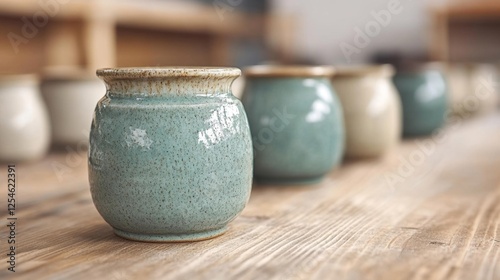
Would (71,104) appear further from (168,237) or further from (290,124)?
(168,237)

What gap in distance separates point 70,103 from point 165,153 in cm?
73

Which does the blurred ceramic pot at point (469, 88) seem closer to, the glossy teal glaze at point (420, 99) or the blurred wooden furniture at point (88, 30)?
the glossy teal glaze at point (420, 99)

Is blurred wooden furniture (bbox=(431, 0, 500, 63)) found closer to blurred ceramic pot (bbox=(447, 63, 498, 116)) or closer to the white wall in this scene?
the white wall

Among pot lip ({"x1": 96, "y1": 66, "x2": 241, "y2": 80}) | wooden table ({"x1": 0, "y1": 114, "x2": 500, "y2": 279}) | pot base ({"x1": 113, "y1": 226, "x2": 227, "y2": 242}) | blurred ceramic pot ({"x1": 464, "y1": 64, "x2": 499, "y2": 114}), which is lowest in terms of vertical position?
wooden table ({"x1": 0, "y1": 114, "x2": 500, "y2": 279})

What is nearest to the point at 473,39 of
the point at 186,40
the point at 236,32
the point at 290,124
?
the point at 236,32

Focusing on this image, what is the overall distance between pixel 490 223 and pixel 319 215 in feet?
0.62

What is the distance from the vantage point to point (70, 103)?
1.30 m

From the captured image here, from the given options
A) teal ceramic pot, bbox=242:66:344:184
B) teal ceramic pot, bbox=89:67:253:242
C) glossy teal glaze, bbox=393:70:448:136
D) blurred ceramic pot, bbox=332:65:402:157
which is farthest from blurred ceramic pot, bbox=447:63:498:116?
teal ceramic pot, bbox=89:67:253:242

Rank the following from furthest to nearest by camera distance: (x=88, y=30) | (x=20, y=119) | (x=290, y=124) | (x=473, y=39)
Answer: (x=473, y=39)
(x=88, y=30)
(x=20, y=119)
(x=290, y=124)

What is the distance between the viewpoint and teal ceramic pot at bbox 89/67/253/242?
0.62m

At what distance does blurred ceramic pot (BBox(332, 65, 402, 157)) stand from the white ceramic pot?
49cm

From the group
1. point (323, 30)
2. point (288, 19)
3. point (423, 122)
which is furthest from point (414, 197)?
point (323, 30)

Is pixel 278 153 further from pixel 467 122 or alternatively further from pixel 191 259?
pixel 467 122

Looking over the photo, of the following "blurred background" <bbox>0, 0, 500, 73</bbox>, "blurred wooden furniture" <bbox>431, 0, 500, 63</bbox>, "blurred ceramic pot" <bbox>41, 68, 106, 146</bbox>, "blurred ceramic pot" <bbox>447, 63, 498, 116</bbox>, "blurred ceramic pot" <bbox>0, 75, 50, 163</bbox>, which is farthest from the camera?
"blurred wooden furniture" <bbox>431, 0, 500, 63</bbox>
